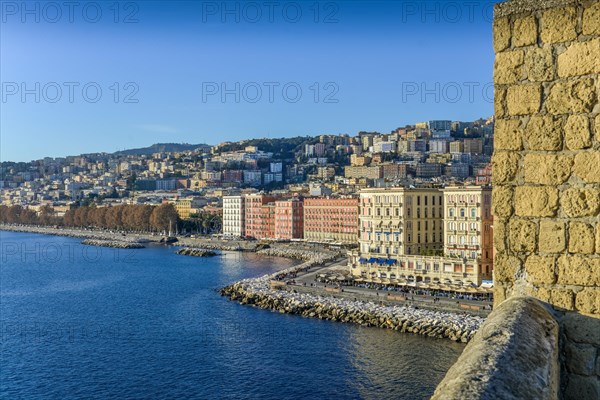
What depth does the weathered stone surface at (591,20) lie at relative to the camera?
2453 millimetres

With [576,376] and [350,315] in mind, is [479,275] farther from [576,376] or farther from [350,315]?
[576,376]

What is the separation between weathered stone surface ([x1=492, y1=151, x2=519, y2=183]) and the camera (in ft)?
8.51

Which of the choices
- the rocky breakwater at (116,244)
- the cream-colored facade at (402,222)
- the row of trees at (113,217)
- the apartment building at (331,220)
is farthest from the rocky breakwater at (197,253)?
the cream-colored facade at (402,222)

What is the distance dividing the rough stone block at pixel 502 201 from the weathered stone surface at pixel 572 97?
323 mm

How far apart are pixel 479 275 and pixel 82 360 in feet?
49.9

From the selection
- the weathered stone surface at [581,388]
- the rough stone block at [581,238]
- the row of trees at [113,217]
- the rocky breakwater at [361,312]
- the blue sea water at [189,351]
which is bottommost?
the blue sea water at [189,351]

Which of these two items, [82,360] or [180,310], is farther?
[180,310]

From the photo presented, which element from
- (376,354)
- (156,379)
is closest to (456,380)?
(156,379)

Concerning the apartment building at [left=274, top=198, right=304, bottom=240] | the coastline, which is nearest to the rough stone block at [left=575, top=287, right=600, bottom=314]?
the coastline

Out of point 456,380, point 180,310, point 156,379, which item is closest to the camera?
point 456,380

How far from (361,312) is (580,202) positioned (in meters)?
21.4

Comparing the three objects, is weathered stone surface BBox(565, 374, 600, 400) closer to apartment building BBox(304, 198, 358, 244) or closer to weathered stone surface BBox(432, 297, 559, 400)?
weathered stone surface BBox(432, 297, 559, 400)

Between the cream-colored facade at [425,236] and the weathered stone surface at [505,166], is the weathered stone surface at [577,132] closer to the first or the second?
the weathered stone surface at [505,166]

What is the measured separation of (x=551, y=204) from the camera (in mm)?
2516
